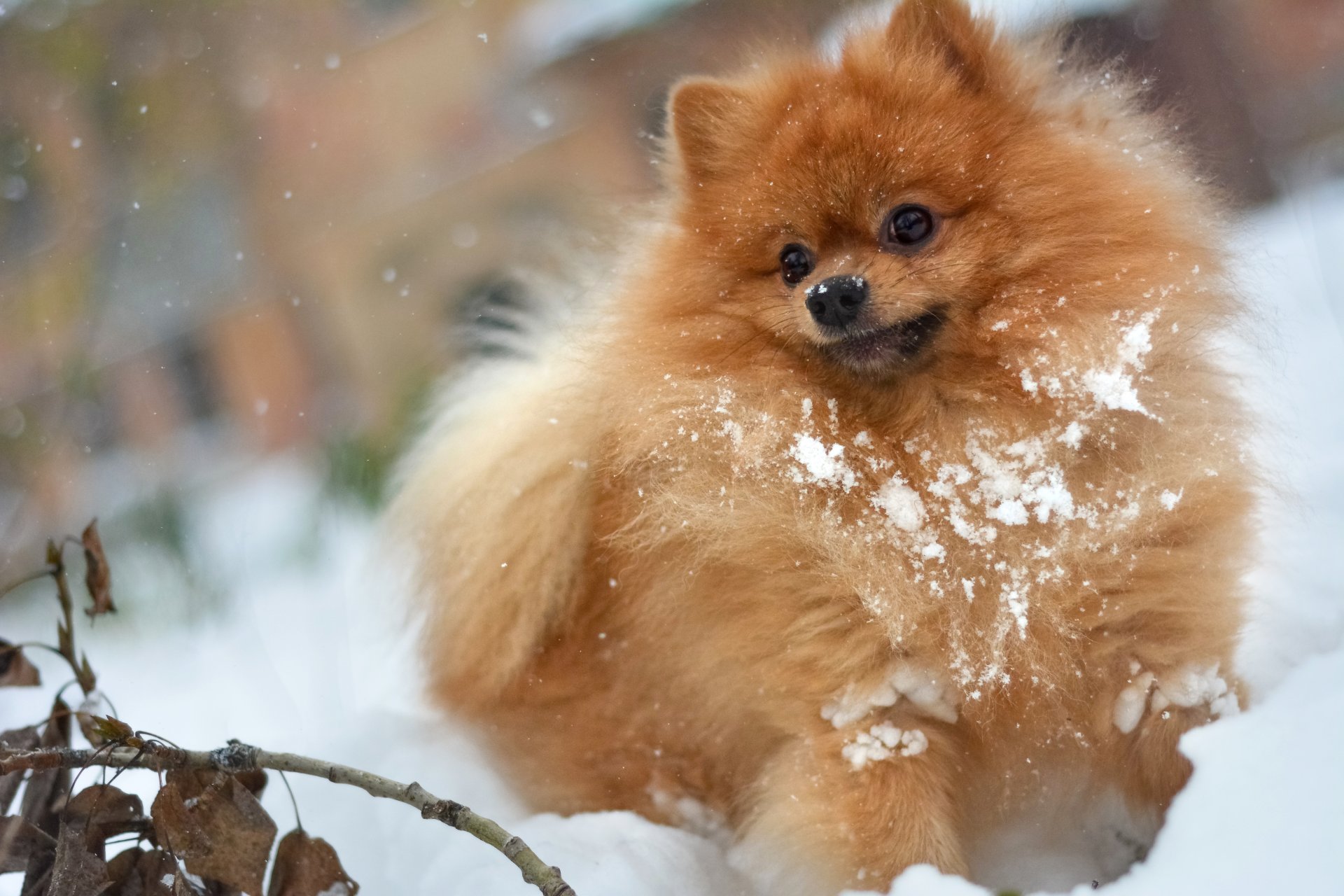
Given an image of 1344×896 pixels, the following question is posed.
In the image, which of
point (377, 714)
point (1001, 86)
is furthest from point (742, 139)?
point (377, 714)

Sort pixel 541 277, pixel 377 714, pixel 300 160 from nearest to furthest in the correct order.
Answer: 1. pixel 377 714
2. pixel 541 277
3. pixel 300 160

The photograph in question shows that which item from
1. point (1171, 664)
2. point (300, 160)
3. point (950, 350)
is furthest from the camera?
point (300, 160)

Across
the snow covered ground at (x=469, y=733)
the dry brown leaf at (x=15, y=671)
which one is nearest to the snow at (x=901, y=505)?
the snow covered ground at (x=469, y=733)

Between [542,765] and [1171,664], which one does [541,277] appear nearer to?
[542,765]

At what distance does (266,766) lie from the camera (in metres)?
1.24

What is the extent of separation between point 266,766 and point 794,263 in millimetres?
991

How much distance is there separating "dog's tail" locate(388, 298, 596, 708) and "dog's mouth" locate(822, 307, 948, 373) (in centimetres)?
Answer: 50

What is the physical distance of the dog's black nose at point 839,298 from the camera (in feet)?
4.26

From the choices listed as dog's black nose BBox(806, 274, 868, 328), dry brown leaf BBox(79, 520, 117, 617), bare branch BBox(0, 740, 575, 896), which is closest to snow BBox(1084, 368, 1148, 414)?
dog's black nose BBox(806, 274, 868, 328)

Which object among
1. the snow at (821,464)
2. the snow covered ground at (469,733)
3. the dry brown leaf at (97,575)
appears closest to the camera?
the snow covered ground at (469,733)

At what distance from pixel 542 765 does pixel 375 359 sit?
8.39 ft

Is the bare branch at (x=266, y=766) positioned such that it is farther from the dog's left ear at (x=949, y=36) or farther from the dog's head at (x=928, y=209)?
the dog's left ear at (x=949, y=36)

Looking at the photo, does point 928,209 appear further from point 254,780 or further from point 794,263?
point 254,780

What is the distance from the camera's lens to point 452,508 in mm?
1861
